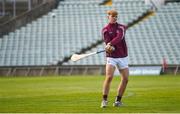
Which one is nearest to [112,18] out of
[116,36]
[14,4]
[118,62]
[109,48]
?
[116,36]

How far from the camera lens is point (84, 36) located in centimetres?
4425

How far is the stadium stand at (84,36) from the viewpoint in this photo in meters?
41.7

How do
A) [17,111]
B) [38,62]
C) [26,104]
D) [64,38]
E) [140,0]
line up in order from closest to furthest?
[17,111]
[26,104]
[38,62]
[64,38]
[140,0]

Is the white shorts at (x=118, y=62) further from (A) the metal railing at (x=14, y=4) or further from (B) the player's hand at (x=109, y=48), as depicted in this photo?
(A) the metal railing at (x=14, y=4)

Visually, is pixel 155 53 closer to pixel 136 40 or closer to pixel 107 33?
pixel 136 40

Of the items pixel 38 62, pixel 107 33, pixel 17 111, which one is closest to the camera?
pixel 17 111

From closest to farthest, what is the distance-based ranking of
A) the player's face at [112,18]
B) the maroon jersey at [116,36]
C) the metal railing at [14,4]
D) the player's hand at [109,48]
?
the player's hand at [109,48] → the player's face at [112,18] → the maroon jersey at [116,36] → the metal railing at [14,4]

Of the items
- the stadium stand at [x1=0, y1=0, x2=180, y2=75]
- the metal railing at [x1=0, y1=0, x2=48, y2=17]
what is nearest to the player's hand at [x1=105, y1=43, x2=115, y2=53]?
the stadium stand at [x1=0, y1=0, x2=180, y2=75]

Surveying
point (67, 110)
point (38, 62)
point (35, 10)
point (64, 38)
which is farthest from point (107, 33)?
point (35, 10)

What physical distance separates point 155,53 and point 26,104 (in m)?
26.6

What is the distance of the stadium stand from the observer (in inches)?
1640

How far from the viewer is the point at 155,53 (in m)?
42.3

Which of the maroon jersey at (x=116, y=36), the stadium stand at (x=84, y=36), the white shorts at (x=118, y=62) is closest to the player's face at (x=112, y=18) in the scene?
the maroon jersey at (x=116, y=36)

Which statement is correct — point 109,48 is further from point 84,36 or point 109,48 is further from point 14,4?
point 14,4
